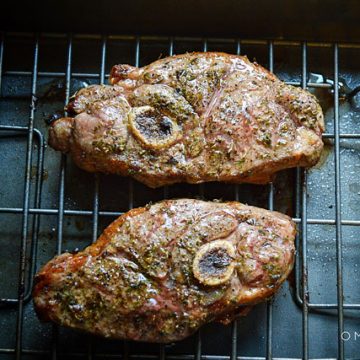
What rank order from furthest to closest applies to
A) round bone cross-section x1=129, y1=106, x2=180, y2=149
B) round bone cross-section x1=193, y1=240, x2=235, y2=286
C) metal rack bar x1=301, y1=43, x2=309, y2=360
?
metal rack bar x1=301, y1=43, x2=309, y2=360 < round bone cross-section x1=129, y1=106, x2=180, y2=149 < round bone cross-section x1=193, y1=240, x2=235, y2=286

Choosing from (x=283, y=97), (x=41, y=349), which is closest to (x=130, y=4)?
(x=283, y=97)

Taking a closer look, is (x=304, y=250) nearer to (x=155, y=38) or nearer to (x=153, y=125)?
(x=153, y=125)

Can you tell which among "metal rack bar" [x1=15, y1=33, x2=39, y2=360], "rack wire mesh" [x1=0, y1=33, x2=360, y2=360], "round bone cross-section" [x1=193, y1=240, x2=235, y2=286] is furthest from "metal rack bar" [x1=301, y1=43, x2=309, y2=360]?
"metal rack bar" [x1=15, y1=33, x2=39, y2=360]

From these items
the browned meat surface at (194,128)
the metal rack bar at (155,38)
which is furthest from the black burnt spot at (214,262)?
the metal rack bar at (155,38)

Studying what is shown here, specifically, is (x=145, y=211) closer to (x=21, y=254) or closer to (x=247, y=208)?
(x=247, y=208)

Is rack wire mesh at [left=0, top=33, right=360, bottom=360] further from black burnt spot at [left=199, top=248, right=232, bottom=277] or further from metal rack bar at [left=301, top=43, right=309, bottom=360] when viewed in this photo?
black burnt spot at [left=199, top=248, right=232, bottom=277]

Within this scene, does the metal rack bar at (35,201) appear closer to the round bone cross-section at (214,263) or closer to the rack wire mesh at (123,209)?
the rack wire mesh at (123,209)
